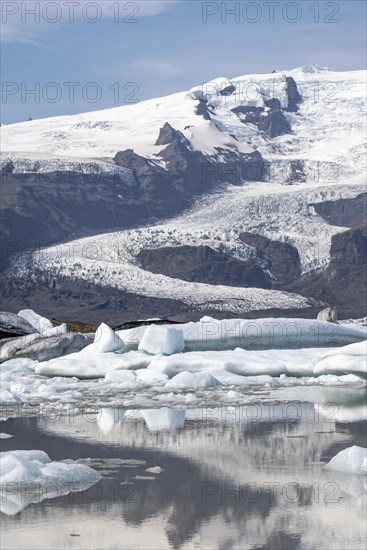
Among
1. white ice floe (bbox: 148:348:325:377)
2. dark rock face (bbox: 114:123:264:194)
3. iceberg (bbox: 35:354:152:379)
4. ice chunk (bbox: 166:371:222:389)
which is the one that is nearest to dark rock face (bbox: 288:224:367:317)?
dark rock face (bbox: 114:123:264:194)

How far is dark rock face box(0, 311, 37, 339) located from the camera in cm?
3180

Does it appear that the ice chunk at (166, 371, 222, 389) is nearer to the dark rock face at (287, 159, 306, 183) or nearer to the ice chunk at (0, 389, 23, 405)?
the ice chunk at (0, 389, 23, 405)

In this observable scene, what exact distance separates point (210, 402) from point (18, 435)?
4.58 m

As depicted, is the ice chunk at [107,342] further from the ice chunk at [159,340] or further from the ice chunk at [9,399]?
the ice chunk at [9,399]

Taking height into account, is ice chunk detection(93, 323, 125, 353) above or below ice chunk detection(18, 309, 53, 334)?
below

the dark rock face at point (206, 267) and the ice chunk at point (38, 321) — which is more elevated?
the dark rock face at point (206, 267)

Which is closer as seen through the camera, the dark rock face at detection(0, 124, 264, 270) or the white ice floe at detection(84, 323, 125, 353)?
the white ice floe at detection(84, 323, 125, 353)

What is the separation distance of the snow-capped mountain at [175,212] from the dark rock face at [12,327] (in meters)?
77.3

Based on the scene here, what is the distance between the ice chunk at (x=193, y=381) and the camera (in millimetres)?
19953

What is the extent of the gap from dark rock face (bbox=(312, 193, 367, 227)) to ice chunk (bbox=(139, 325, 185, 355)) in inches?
5170

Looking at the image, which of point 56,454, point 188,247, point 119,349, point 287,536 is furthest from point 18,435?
point 188,247

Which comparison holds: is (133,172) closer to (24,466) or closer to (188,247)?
(188,247)

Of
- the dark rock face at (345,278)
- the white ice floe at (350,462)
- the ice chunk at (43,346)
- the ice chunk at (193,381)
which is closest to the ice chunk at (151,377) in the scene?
the ice chunk at (193,381)

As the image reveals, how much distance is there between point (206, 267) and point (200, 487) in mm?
138227
